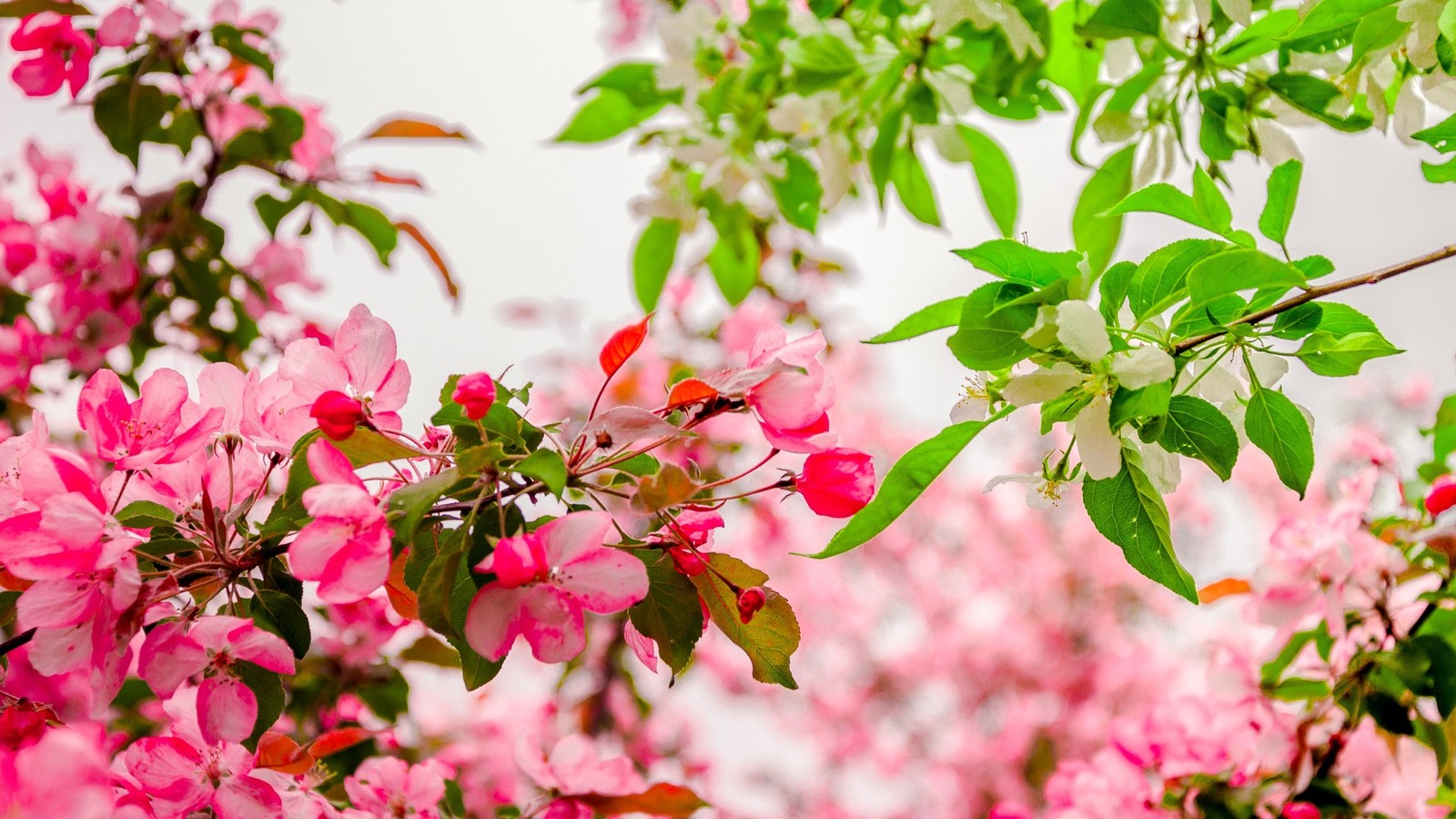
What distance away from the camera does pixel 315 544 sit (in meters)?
0.39

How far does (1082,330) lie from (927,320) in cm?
8

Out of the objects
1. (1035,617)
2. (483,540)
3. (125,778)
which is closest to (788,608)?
(483,540)

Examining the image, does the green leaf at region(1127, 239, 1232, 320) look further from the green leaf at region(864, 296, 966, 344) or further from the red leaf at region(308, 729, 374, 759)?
the red leaf at region(308, 729, 374, 759)

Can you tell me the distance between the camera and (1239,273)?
0.43 metres

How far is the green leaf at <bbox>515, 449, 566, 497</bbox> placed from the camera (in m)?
Answer: 0.39

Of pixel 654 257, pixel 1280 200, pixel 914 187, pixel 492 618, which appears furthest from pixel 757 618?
pixel 654 257

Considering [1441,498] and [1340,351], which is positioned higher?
[1340,351]

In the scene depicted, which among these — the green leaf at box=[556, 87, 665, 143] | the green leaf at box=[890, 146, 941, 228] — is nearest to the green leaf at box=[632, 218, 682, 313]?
the green leaf at box=[556, 87, 665, 143]

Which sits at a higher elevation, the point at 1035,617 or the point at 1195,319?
the point at 1195,319

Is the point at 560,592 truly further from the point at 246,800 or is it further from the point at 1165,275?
the point at 1165,275

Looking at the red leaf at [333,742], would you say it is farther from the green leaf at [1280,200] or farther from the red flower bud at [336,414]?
the green leaf at [1280,200]

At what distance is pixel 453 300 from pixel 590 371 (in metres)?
1.48

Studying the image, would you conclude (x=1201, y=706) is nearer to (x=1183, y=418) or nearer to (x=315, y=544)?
(x=1183, y=418)

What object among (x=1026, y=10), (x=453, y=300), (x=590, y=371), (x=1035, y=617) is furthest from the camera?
(x=1035, y=617)
